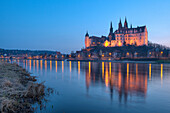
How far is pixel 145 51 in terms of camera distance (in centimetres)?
13462

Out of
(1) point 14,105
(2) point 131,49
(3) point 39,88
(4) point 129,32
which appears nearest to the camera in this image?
(1) point 14,105

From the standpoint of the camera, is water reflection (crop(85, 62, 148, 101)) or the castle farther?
the castle

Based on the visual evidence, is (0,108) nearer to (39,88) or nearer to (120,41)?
(39,88)

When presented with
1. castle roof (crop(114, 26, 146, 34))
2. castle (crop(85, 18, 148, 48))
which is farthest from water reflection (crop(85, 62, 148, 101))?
castle roof (crop(114, 26, 146, 34))

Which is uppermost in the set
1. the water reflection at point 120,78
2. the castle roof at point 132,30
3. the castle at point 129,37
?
the castle roof at point 132,30

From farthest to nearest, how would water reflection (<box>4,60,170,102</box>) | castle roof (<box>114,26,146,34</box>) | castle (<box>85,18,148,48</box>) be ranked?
castle roof (<box>114,26,146,34</box>) < castle (<box>85,18,148,48</box>) < water reflection (<box>4,60,170,102</box>)

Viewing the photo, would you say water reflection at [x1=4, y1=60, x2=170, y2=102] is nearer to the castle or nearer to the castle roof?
the castle

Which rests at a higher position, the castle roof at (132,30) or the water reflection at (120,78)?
the castle roof at (132,30)

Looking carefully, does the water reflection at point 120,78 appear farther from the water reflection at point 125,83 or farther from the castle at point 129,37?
the castle at point 129,37

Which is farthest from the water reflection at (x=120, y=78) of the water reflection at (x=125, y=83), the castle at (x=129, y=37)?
the castle at (x=129, y=37)

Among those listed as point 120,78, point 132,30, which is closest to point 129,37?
point 132,30

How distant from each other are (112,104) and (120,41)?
165 meters

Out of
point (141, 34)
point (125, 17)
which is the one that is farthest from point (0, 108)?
point (125, 17)

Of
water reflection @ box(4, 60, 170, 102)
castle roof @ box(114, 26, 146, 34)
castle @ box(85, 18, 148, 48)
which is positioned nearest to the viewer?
water reflection @ box(4, 60, 170, 102)
